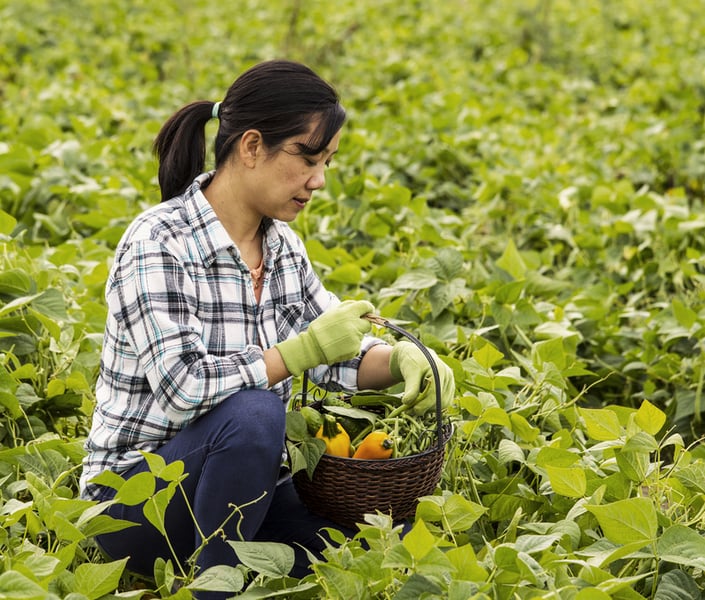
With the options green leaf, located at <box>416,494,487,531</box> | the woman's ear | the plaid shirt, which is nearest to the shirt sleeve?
the plaid shirt

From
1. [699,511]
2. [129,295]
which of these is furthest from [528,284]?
[129,295]

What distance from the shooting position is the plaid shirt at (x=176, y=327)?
169 centimetres

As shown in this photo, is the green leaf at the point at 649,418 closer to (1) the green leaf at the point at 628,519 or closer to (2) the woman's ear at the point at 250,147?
(1) the green leaf at the point at 628,519

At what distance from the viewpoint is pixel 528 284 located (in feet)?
9.84

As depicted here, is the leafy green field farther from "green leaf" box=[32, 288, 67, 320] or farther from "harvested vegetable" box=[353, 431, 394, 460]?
"harvested vegetable" box=[353, 431, 394, 460]

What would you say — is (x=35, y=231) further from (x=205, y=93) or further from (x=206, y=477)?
(x=205, y=93)

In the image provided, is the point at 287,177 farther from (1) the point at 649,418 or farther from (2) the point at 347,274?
(2) the point at 347,274

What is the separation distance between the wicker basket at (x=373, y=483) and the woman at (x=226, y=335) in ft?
0.24

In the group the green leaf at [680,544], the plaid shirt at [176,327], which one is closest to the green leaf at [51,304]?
the plaid shirt at [176,327]

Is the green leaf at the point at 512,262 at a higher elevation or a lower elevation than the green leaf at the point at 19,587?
lower

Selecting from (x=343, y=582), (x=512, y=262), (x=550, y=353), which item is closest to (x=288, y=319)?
(x=343, y=582)

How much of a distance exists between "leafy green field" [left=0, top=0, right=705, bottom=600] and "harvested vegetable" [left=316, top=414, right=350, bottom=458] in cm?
20

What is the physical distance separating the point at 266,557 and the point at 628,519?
1.95 feet

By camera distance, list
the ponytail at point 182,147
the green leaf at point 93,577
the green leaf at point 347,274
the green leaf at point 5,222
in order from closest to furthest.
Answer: the green leaf at point 93,577 < the ponytail at point 182,147 < the green leaf at point 5,222 < the green leaf at point 347,274
